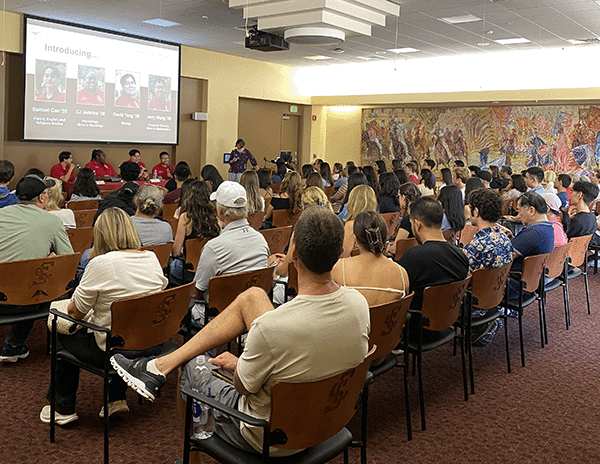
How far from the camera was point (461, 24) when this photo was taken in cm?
1084

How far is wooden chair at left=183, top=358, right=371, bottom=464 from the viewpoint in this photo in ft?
6.97

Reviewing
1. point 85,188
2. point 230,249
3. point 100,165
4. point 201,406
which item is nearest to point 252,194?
point 85,188

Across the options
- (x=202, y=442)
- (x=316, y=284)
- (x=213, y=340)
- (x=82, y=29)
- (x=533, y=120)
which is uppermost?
(x=82, y=29)

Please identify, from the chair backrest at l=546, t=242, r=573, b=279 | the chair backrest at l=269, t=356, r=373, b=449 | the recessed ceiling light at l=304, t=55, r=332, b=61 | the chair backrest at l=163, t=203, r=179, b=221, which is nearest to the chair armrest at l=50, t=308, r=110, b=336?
the chair backrest at l=269, t=356, r=373, b=449

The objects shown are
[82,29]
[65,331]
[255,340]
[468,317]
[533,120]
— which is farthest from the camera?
[533,120]

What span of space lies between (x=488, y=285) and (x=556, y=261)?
4.99ft

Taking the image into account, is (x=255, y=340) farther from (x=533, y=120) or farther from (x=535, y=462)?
(x=533, y=120)

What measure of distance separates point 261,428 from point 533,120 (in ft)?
47.8

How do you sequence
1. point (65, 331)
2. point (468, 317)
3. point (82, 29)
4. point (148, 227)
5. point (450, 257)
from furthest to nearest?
point (82, 29)
point (148, 227)
point (468, 317)
point (450, 257)
point (65, 331)

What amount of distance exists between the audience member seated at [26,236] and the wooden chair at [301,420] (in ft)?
7.31

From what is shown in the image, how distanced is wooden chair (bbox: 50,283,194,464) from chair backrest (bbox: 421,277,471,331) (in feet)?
4.60

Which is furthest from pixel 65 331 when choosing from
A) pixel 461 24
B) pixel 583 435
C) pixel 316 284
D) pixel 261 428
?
pixel 461 24

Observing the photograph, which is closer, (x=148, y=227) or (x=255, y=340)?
(x=255, y=340)

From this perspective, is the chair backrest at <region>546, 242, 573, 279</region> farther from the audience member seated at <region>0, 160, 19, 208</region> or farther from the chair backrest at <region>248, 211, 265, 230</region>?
the audience member seated at <region>0, 160, 19, 208</region>
